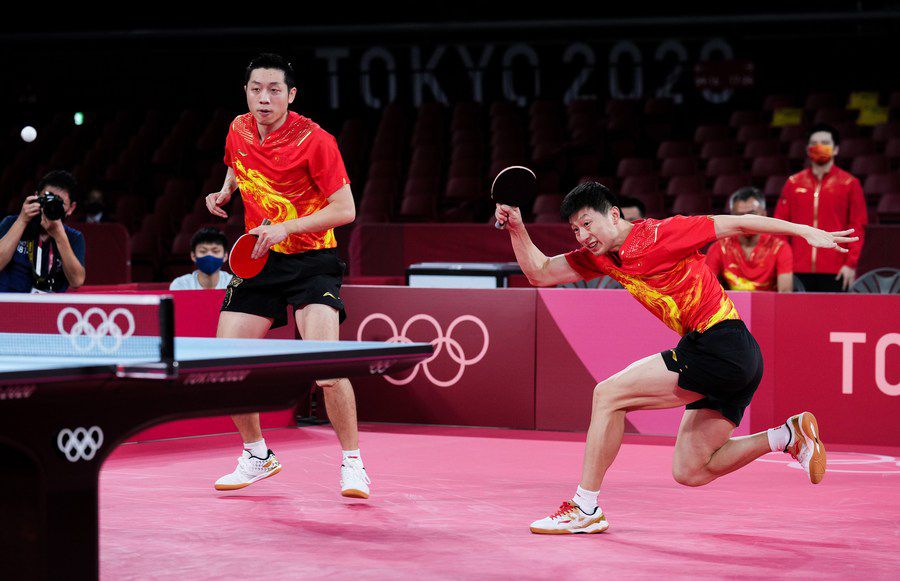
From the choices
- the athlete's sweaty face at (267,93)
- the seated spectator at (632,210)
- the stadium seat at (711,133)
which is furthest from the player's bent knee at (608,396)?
the stadium seat at (711,133)

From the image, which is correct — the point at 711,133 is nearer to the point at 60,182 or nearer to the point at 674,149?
the point at 674,149

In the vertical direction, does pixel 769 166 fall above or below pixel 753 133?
below

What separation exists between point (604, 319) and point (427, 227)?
3666 millimetres

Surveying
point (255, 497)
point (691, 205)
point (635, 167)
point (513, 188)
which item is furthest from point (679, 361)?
point (635, 167)

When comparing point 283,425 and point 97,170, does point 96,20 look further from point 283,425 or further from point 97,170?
point 283,425

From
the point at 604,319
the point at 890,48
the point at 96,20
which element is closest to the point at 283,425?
the point at 604,319

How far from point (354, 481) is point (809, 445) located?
1784 mm

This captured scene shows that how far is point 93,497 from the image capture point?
114 inches

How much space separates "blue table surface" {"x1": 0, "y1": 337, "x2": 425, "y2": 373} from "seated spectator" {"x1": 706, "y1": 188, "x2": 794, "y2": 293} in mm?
4247

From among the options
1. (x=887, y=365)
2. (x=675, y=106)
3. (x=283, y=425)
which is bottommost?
(x=283, y=425)

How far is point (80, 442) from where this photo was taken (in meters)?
2.82

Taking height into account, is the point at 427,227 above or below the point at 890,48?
below

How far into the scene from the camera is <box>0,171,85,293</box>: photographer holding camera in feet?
19.5

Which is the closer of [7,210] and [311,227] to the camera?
[311,227]
